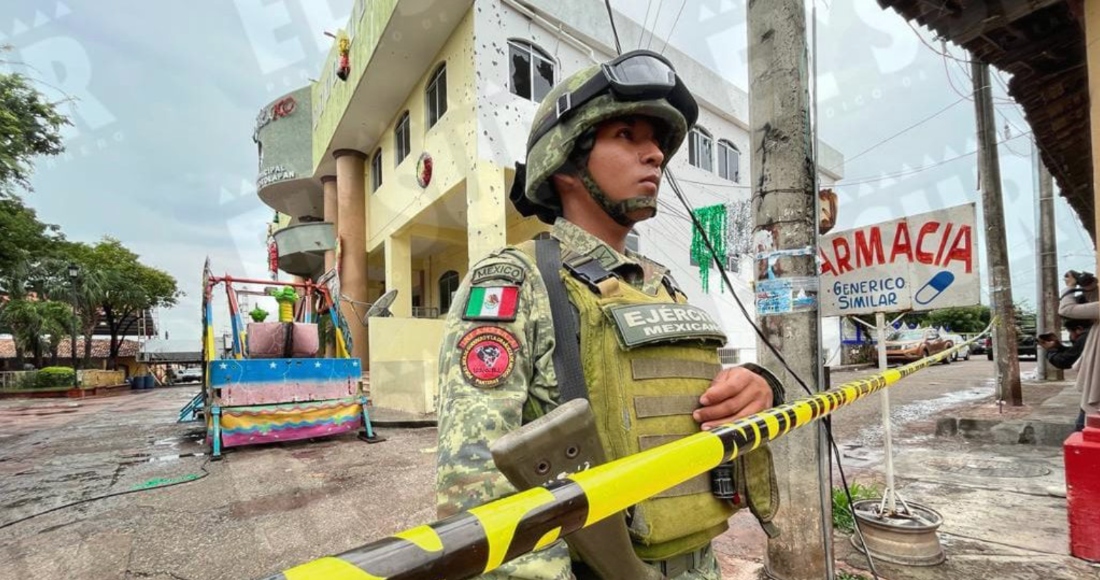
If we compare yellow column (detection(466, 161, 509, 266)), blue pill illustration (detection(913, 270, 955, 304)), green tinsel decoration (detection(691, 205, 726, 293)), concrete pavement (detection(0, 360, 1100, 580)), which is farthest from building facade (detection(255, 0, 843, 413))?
blue pill illustration (detection(913, 270, 955, 304))

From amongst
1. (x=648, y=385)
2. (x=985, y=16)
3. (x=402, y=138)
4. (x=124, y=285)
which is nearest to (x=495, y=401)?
(x=648, y=385)

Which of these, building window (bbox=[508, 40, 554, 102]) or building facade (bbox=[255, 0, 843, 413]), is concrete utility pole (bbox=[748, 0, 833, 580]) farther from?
building window (bbox=[508, 40, 554, 102])

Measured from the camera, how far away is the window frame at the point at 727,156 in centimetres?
1415

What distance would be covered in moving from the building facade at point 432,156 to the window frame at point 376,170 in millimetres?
81

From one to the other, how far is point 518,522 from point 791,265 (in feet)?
7.26

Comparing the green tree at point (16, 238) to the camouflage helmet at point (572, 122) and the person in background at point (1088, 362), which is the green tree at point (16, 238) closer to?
the camouflage helmet at point (572, 122)

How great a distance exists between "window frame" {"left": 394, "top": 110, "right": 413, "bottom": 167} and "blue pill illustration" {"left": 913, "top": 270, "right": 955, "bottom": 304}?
1052 cm

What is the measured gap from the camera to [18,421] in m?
10.5

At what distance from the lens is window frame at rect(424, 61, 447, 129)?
9.76 metres

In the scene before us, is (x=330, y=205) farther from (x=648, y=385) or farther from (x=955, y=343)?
(x=955, y=343)

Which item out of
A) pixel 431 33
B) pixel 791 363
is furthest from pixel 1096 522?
pixel 431 33

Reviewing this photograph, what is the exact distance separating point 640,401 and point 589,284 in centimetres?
27

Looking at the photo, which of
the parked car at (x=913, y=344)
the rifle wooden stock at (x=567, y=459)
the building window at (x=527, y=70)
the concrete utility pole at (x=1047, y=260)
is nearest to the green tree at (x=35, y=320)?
the building window at (x=527, y=70)

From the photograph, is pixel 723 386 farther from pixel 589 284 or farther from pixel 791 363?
pixel 791 363
